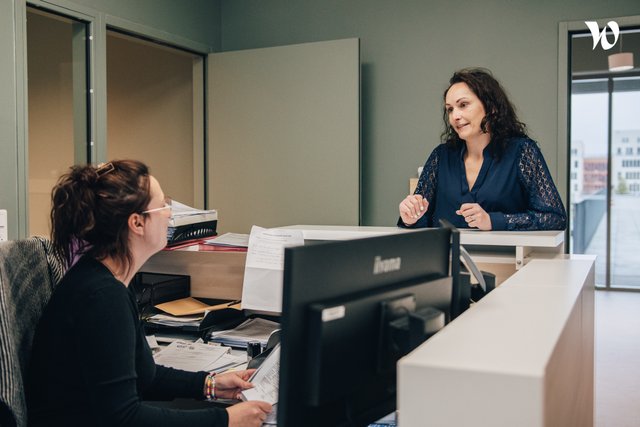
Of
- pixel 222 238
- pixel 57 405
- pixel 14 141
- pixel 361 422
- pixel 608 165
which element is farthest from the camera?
pixel 608 165

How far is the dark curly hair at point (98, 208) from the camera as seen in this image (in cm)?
131

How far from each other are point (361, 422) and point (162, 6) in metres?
3.43

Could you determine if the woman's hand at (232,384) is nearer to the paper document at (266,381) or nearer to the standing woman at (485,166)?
the paper document at (266,381)

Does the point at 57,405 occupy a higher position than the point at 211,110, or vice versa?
the point at 211,110

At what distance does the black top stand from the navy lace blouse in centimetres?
120

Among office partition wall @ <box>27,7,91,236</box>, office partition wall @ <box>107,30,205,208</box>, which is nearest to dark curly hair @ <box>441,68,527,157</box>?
office partition wall @ <box>27,7,91,236</box>

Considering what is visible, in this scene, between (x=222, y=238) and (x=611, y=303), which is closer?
(x=222, y=238)

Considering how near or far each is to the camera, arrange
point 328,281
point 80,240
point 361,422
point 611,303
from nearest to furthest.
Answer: point 328,281, point 361,422, point 80,240, point 611,303

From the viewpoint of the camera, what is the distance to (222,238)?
6.82ft

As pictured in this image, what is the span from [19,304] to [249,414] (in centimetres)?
51

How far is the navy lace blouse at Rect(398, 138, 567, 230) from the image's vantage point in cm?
210

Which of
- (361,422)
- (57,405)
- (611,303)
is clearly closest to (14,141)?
(57,405)

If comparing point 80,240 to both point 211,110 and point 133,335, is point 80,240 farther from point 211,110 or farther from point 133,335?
point 211,110

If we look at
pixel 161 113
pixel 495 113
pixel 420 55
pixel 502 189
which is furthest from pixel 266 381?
pixel 161 113
